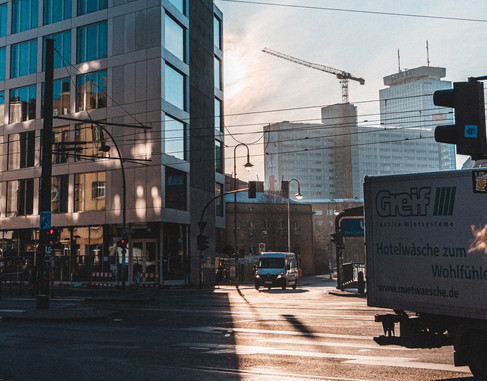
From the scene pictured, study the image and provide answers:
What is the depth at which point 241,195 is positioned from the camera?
7144cm

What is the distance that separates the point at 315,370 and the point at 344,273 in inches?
995

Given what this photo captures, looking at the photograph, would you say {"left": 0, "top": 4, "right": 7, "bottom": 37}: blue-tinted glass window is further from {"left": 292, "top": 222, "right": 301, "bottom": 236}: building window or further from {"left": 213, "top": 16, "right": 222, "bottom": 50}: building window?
{"left": 292, "top": 222, "right": 301, "bottom": 236}: building window

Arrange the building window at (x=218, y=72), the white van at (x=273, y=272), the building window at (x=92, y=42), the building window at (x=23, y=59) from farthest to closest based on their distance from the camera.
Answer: the building window at (x=218, y=72) < the building window at (x=23, y=59) < the building window at (x=92, y=42) < the white van at (x=273, y=272)

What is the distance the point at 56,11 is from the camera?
147 feet

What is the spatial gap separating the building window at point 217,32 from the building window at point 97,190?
57.1ft

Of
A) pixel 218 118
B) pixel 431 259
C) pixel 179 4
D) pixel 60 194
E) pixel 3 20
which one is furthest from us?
pixel 218 118

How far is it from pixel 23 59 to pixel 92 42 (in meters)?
8.02

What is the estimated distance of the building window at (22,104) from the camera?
151 feet

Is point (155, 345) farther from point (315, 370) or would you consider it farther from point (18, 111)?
point (18, 111)

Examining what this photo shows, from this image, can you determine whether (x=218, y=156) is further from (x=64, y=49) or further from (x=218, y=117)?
(x=64, y=49)

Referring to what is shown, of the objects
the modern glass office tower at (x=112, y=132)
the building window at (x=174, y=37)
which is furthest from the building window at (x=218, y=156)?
the building window at (x=174, y=37)

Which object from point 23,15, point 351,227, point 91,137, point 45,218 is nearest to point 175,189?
point 91,137

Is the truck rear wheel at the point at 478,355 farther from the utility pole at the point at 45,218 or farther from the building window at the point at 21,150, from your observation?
the building window at the point at 21,150

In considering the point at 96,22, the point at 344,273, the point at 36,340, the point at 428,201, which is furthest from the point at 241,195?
the point at 428,201
